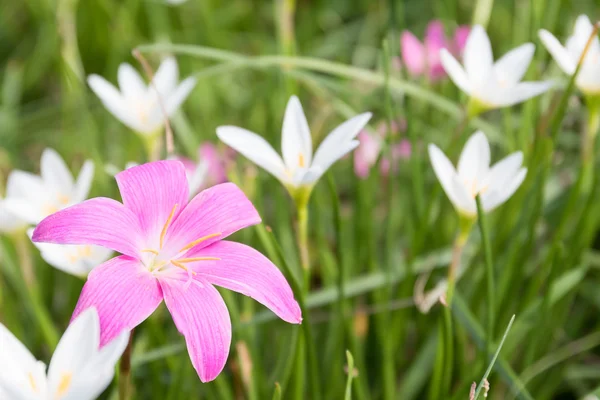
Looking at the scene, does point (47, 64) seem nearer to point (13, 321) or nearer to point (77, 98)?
point (77, 98)

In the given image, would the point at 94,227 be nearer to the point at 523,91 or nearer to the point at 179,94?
the point at 179,94

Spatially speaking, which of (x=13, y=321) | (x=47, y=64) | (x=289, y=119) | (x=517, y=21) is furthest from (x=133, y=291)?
(x=47, y=64)

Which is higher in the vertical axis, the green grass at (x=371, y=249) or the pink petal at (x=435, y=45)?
the pink petal at (x=435, y=45)

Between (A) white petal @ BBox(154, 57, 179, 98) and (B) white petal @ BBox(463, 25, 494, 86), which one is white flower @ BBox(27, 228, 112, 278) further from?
(B) white petal @ BBox(463, 25, 494, 86)

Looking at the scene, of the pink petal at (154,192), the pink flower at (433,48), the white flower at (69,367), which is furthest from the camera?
the pink flower at (433,48)

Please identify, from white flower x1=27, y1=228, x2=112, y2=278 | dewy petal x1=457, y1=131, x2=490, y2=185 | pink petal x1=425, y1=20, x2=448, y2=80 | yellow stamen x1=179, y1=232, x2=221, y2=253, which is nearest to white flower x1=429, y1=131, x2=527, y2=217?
dewy petal x1=457, y1=131, x2=490, y2=185

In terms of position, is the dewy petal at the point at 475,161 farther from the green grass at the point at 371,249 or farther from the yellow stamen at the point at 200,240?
the yellow stamen at the point at 200,240

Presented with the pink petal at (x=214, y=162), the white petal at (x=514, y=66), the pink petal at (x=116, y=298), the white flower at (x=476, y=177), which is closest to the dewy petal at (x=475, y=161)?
the white flower at (x=476, y=177)
